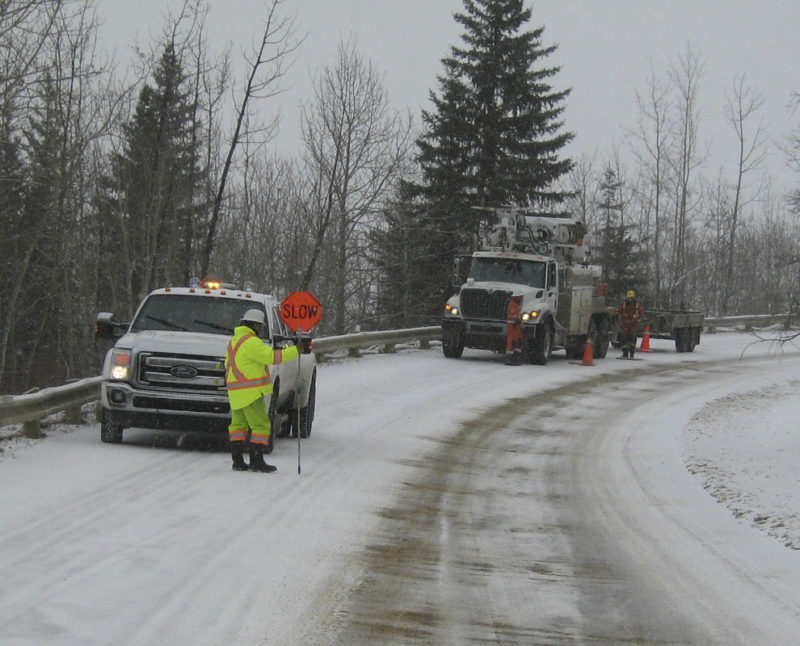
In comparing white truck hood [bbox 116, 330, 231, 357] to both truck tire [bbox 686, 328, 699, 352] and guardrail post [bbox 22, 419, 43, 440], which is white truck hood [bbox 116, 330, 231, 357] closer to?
guardrail post [bbox 22, 419, 43, 440]

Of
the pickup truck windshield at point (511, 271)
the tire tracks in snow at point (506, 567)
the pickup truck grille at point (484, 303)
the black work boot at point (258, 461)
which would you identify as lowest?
the tire tracks in snow at point (506, 567)

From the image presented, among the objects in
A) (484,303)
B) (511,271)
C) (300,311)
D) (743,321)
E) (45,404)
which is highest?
(511,271)

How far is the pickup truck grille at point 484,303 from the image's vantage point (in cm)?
2495

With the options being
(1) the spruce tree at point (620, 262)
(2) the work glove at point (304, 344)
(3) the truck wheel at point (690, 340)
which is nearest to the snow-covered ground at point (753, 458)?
(2) the work glove at point (304, 344)

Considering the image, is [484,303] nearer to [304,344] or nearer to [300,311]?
[300,311]

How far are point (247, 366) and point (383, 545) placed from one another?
3200 millimetres

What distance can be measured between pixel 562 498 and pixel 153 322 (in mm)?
5202

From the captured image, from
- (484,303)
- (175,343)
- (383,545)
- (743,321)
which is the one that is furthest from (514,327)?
(743,321)

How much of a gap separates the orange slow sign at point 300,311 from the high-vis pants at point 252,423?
3.55 m

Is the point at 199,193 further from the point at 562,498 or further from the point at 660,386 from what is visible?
the point at 562,498

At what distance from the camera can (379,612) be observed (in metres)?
6.19

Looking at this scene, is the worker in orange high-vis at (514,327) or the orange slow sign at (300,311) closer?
the orange slow sign at (300,311)

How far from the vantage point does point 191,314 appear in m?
12.7

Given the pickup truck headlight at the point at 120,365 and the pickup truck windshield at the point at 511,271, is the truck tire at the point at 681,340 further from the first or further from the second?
the pickup truck headlight at the point at 120,365
